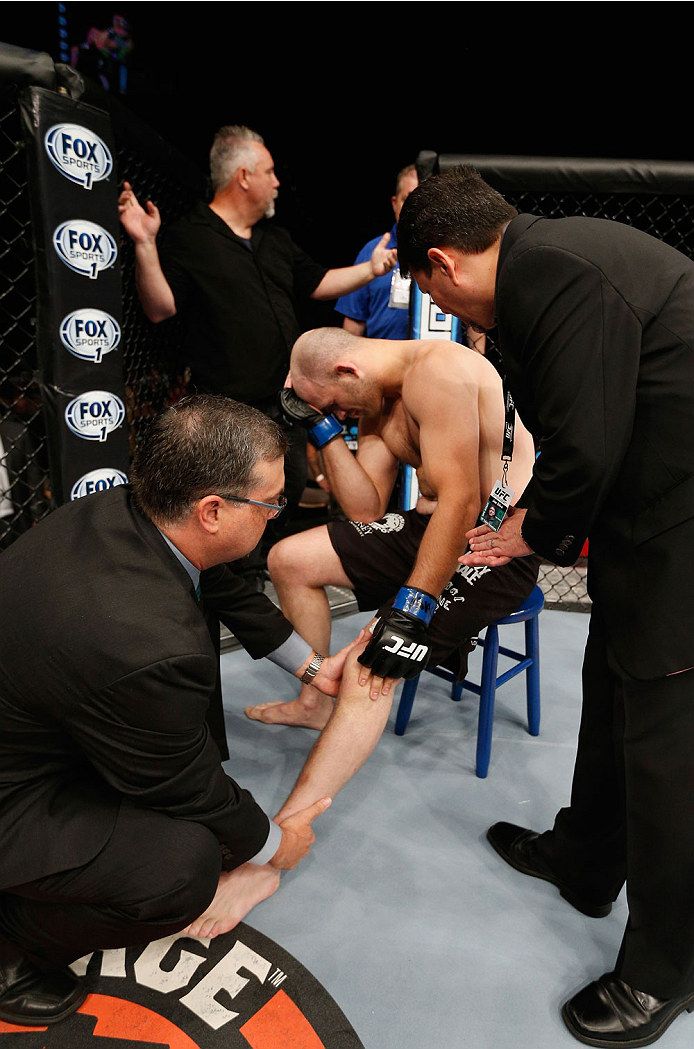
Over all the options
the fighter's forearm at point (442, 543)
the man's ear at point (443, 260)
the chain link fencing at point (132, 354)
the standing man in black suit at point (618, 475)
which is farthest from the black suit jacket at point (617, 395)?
the chain link fencing at point (132, 354)

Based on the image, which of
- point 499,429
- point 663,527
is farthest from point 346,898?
point 499,429

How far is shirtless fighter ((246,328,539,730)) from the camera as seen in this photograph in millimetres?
1624

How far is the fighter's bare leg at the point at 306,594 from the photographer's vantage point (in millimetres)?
2033

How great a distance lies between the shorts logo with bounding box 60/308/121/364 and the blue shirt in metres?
1.26

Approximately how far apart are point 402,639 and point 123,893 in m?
0.75

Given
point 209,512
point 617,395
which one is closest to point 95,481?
point 209,512

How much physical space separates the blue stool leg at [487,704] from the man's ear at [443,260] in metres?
1.00

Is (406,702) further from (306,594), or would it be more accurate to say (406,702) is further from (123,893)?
(123,893)

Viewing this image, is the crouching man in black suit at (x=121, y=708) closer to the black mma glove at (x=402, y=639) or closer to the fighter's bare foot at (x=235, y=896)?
the fighter's bare foot at (x=235, y=896)

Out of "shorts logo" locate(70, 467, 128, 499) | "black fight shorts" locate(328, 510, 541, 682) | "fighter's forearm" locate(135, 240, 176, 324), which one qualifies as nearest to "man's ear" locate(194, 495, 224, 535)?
"black fight shorts" locate(328, 510, 541, 682)

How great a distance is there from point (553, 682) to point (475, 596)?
33.8 inches

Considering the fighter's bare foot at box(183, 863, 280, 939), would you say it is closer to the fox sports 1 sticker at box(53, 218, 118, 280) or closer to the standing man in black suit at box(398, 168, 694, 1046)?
the standing man in black suit at box(398, 168, 694, 1046)

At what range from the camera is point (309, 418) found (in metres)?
1.87

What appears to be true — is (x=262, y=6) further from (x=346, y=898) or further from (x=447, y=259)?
(x=346, y=898)
